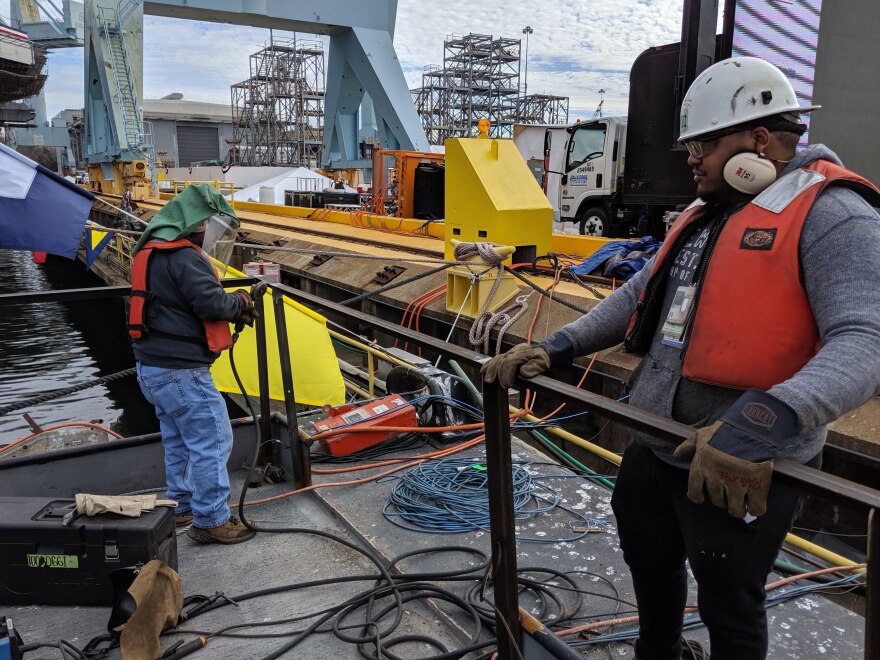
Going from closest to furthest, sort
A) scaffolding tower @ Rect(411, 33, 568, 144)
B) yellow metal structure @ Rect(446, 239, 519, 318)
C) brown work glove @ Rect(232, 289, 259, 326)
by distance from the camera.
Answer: brown work glove @ Rect(232, 289, 259, 326), yellow metal structure @ Rect(446, 239, 519, 318), scaffolding tower @ Rect(411, 33, 568, 144)

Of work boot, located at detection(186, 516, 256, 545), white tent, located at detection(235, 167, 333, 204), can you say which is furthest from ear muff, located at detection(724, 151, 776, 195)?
white tent, located at detection(235, 167, 333, 204)

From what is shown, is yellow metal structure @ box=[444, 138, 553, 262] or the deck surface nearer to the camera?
the deck surface

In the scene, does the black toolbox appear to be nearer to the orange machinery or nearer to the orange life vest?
the orange life vest

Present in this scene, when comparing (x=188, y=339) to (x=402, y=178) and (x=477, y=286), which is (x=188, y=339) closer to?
(x=477, y=286)

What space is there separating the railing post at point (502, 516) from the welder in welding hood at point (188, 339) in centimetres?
159

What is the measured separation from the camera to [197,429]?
3.17 m

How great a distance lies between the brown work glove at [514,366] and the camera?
181cm

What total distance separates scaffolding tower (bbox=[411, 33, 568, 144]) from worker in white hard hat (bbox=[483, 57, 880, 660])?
4867 cm

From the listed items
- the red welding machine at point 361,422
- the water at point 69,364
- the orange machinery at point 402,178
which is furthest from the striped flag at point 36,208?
the orange machinery at point 402,178

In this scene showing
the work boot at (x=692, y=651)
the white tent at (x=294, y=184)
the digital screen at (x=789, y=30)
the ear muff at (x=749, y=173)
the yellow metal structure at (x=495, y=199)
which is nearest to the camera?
the ear muff at (x=749, y=173)

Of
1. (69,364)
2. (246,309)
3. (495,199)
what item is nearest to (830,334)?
(246,309)

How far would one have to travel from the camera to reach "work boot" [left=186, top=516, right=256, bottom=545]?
308cm

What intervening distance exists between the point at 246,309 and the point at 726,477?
2562 millimetres

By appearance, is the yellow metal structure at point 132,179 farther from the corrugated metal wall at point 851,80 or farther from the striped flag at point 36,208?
the corrugated metal wall at point 851,80
